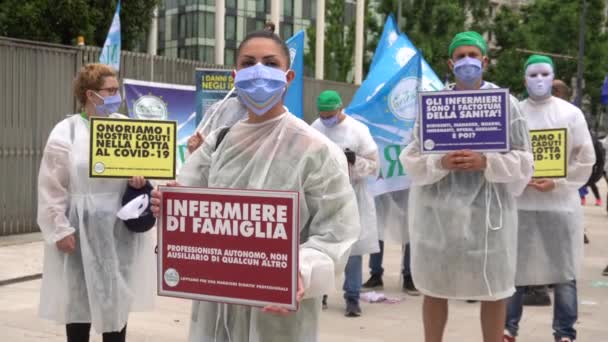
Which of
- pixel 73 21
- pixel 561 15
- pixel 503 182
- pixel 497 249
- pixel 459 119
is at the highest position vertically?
pixel 561 15

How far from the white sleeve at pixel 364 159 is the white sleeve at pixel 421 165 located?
8.40 ft

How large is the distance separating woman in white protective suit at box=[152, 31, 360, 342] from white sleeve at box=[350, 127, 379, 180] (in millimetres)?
4373

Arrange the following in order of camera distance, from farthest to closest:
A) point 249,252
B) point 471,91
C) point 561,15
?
point 561,15, point 471,91, point 249,252

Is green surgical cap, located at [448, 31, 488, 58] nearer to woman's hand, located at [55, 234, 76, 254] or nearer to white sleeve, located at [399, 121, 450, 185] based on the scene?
white sleeve, located at [399, 121, 450, 185]

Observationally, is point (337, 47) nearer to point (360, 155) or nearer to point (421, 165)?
point (360, 155)

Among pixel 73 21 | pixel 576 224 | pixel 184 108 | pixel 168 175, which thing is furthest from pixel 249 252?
pixel 73 21

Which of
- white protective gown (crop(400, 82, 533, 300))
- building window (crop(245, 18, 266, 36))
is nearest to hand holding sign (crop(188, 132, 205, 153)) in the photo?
white protective gown (crop(400, 82, 533, 300))

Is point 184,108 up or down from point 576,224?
up

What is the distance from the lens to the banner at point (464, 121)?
171 inches

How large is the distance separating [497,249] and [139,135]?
78.5 inches

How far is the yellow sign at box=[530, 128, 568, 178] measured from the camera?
5.41 m

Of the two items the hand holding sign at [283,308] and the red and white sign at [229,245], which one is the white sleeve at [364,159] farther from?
the hand holding sign at [283,308]

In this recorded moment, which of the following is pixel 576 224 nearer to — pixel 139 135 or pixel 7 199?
pixel 139 135

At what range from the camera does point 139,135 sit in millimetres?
4574
